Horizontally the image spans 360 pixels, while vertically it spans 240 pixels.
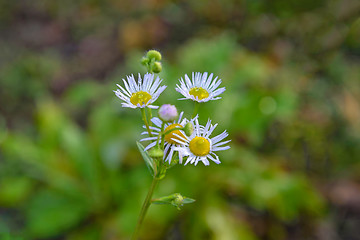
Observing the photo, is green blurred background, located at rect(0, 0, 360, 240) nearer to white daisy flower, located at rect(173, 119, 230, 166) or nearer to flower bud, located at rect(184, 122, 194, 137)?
white daisy flower, located at rect(173, 119, 230, 166)

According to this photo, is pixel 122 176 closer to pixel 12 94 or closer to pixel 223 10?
pixel 12 94

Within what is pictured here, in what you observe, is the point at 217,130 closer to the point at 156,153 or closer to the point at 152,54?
the point at 152,54

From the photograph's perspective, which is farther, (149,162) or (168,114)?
(149,162)

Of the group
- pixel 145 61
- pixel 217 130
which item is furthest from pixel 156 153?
pixel 217 130

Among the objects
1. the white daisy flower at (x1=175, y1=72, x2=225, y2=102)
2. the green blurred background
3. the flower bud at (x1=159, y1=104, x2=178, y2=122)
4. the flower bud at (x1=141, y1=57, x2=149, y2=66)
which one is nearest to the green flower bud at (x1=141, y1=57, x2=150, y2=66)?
the flower bud at (x1=141, y1=57, x2=149, y2=66)

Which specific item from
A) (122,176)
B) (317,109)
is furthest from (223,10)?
(122,176)
